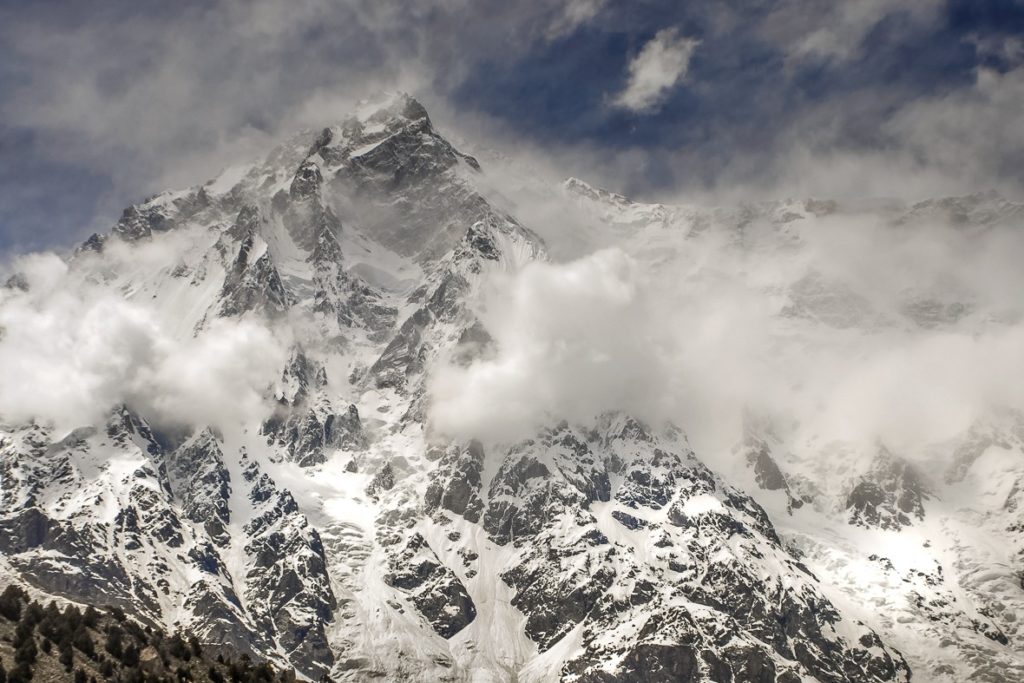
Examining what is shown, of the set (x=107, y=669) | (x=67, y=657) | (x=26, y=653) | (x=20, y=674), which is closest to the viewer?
(x=20, y=674)

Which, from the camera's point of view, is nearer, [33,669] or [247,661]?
[33,669]

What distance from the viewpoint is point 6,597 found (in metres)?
95.7

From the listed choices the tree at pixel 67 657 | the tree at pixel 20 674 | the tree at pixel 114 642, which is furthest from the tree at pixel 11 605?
the tree at pixel 20 674

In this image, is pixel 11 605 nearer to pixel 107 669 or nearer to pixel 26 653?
pixel 26 653

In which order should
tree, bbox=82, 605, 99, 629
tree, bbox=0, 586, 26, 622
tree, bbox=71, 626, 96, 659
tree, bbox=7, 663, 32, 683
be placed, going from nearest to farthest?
tree, bbox=7, 663, 32, 683 < tree, bbox=71, 626, 96, 659 < tree, bbox=0, 586, 26, 622 < tree, bbox=82, 605, 99, 629

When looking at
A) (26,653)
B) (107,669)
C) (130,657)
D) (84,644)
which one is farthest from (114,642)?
(26,653)

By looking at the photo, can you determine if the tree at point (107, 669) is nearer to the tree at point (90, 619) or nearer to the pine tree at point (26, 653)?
the pine tree at point (26, 653)

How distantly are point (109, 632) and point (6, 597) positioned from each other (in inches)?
396

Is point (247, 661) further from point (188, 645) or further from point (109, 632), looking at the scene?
point (109, 632)

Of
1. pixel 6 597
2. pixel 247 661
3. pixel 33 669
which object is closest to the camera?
pixel 33 669

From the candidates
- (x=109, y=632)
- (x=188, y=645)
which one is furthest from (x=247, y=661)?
(x=109, y=632)

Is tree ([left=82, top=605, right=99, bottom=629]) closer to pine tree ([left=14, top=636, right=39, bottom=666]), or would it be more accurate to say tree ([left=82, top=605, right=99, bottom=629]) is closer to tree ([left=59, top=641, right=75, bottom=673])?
tree ([left=59, top=641, right=75, bottom=673])

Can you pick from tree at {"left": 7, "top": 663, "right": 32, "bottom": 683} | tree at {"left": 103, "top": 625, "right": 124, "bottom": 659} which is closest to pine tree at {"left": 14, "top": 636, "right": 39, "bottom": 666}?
tree at {"left": 7, "top": 663, "right": 32, "bottom": 683}

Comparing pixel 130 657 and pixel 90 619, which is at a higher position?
pixel 90 619
